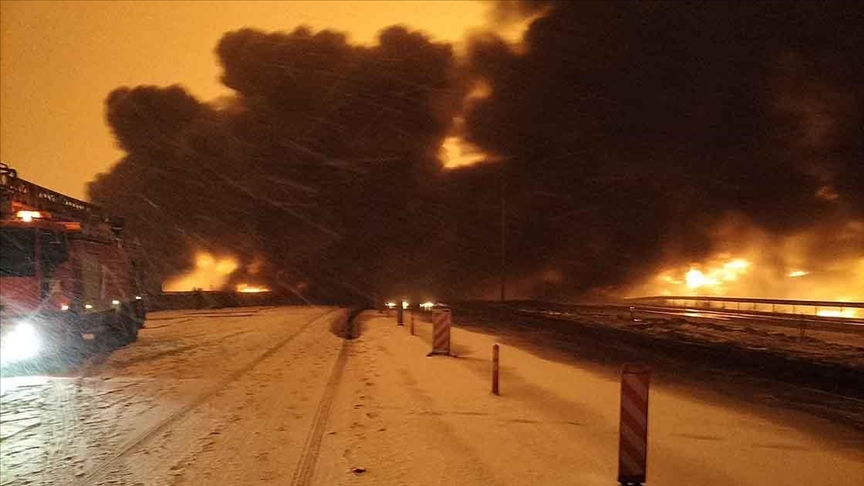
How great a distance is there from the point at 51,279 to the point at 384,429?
33.1 feet

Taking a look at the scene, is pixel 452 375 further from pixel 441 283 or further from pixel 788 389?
pixel 441 283

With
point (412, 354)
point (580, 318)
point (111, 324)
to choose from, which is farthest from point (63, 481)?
point (580, 318)

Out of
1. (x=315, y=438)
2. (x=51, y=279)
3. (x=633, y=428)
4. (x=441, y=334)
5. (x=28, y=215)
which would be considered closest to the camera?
(x=633, y=428)

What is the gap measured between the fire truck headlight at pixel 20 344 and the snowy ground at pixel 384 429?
0.85m

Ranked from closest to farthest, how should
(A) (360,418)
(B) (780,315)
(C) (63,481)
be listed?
(C) (63,481) → (A) (360,418) → (B) (780,315)

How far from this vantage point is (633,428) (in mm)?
6363

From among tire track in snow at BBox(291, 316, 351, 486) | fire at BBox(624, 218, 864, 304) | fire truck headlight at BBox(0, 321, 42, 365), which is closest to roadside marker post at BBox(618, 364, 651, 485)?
tire track in snow at BBox(291, 316, 351, 486)

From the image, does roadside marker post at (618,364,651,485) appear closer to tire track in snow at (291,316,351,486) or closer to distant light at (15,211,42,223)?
tire track in snow at (291,316,351,486)

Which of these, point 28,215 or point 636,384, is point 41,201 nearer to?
point 28,215

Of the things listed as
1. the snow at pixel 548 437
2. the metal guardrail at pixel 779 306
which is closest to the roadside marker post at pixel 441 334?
the snow at pixel 548 437

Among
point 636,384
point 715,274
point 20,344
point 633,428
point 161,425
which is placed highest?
point 715,274

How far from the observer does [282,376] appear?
44.3 ft

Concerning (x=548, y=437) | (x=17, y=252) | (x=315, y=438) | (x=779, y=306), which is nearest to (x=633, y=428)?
(x=548, y=437)

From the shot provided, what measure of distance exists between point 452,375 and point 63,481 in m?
8.24
